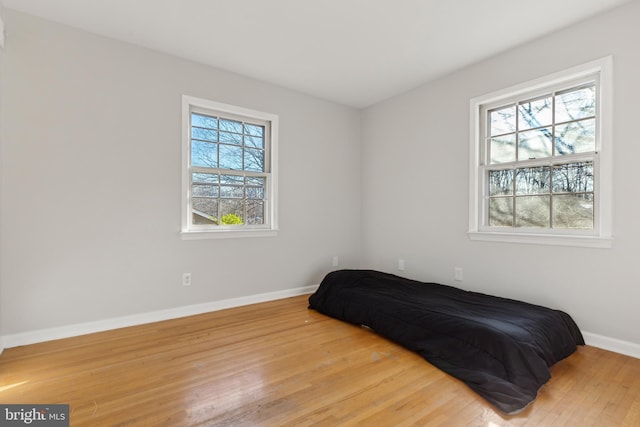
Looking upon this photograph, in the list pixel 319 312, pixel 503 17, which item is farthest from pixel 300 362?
pixel 503 17

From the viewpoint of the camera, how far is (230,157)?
353 centimetres

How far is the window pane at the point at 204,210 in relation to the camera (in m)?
3.30

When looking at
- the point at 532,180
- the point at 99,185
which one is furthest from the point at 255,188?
the point at 532,180

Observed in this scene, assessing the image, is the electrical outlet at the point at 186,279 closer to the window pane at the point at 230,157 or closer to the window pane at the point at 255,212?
the window pane at the point at 255,212

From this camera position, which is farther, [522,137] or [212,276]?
[212,276]

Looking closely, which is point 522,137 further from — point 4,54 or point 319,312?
point 4,54

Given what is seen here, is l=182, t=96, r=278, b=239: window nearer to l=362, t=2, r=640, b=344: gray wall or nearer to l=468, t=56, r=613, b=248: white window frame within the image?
l=362, t=2, r=640, b=344: gray wall

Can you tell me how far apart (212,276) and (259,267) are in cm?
55

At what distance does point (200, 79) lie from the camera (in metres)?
3.27

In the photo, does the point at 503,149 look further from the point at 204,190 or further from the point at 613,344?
the point at 204,190

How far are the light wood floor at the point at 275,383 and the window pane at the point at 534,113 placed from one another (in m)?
1.94

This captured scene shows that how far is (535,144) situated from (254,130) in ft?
9.55

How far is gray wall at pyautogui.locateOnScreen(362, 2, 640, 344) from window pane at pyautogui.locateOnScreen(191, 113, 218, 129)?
214cm

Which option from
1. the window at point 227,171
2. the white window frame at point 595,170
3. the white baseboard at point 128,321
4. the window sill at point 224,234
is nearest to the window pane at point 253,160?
the window at point 227,171
